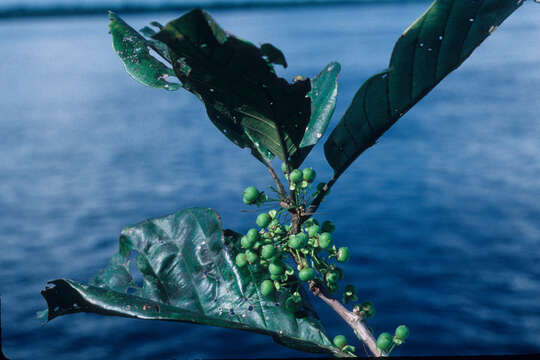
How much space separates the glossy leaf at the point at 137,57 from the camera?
4.00ft

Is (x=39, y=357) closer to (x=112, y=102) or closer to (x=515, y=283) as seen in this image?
(x=515, y=283)

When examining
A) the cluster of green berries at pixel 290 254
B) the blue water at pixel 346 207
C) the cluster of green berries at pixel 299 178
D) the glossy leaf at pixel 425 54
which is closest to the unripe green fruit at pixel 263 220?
the cluster of green berries at pixel 290 254

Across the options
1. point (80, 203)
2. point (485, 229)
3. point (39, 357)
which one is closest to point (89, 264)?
point (39, 357)

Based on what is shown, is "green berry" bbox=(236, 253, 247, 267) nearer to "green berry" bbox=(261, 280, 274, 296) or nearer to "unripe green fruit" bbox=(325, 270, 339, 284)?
"green berry" bbox=(261, 280, 274, 296)

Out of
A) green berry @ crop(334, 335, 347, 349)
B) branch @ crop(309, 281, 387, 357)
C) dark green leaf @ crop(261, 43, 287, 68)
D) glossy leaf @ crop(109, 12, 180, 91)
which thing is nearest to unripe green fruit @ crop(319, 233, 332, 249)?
branch @ crop(309, 281, 387, 357)

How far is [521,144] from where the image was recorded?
3144cm

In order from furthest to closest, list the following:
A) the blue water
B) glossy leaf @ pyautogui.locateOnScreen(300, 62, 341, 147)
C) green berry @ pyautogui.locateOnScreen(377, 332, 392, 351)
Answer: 1. the blue water
2. glossy leaf @ pyautogui.locateOnScreen(300, 62, 341, 147)
3. green berry @ pyautogui.locateOnScreen(377, 332, 392, 351)

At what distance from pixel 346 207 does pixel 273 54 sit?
78.3 ft

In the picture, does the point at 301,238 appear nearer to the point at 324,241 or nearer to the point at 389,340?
the point at 324,241

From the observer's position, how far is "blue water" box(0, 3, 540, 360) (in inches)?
714

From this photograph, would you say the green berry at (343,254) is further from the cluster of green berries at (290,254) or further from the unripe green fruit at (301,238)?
the unripe green fruit at (301,238)

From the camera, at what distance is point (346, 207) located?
2453 cm

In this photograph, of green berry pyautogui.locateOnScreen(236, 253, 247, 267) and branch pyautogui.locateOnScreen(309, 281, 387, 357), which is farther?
green berry pyautogui.locateOnScreen(236, 253, 247, 267)

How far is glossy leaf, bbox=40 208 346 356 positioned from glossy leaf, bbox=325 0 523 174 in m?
0.46
